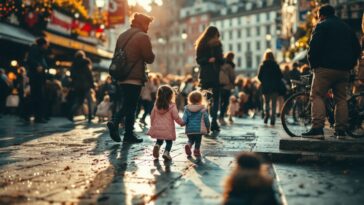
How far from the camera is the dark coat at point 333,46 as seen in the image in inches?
281

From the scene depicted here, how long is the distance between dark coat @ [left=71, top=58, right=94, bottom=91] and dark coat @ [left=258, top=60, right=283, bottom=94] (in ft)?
14.9

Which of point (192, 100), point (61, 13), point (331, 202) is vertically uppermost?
point (61, 13)

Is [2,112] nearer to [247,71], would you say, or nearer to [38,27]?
[38,27]

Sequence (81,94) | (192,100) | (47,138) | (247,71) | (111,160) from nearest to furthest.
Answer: (111,160)
(192,100)
(47,138)
(81,94)
(247,71)

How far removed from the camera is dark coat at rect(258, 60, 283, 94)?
1383 cm

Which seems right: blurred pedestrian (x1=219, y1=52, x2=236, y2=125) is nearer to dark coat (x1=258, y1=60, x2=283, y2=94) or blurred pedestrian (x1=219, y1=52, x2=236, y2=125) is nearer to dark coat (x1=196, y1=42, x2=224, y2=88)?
dark coat (x1=258, y1=60, x2=283, y2=94)

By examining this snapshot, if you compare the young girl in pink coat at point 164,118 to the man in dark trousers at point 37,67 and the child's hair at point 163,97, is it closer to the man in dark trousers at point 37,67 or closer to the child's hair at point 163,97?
the child's hair at point 163,97

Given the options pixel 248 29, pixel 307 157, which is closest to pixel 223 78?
pixel 307 157

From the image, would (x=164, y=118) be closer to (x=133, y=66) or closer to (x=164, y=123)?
(x=164, y=123)

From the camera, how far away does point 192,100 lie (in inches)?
282

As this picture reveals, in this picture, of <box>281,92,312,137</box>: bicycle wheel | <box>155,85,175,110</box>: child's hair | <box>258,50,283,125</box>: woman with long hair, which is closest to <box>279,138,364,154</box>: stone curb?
<box>155,85,175,110</box>: child's hair

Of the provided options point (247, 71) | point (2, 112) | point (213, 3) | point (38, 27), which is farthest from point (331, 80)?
point (213, 3)

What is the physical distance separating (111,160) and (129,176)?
121 cm

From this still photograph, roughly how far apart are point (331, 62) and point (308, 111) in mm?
1960
